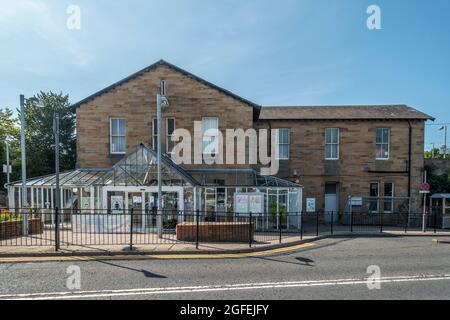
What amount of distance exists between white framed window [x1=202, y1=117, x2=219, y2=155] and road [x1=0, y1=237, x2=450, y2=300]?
9.44m

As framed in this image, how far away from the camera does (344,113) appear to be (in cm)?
2084

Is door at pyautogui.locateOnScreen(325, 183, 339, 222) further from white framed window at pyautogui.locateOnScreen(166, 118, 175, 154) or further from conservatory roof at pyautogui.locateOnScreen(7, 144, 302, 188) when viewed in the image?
white framed window at pyautogui.locateOnScreen(166, 118, 175, 154)

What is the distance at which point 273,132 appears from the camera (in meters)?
20.1

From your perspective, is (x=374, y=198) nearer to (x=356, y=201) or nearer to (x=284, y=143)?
(x=356, y=201)

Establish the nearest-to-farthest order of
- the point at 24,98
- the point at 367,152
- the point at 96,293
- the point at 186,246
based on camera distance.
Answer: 1. the point at 96,293
2. the point at 186,246
3. the point at 24,98
4. the point at 367,152

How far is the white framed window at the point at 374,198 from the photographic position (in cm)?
1970

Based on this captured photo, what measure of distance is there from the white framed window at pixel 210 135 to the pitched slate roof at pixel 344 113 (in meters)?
4.52

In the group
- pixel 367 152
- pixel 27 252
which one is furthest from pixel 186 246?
pixel 367 152

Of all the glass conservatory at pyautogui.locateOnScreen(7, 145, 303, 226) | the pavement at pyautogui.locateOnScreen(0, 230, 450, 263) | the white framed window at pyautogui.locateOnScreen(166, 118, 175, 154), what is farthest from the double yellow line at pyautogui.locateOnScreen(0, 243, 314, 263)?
A: the white framed window at pyautogui.locateOnScreen(166, 118, 175, 154)
